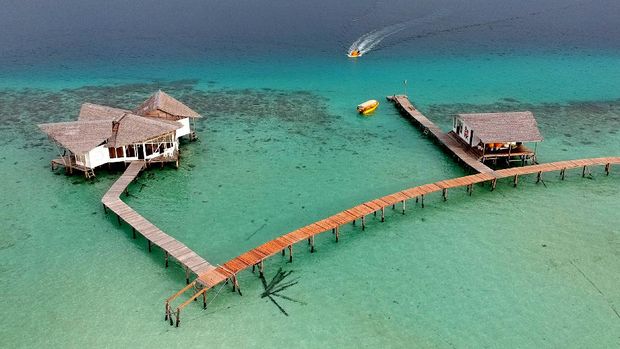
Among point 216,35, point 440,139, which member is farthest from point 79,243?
point 216,35

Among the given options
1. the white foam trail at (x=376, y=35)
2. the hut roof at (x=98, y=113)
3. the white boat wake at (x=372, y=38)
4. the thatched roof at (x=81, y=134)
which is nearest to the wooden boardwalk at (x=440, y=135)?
the white boat wake at (x=372, y=38)

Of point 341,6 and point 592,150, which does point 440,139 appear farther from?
point 341,6

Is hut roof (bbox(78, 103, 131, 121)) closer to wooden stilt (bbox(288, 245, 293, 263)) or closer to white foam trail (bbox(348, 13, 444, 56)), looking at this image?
wooden stilt (bbox(288, 245, 293, 263))

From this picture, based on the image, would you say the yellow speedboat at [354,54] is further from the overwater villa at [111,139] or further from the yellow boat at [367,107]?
the overwater villa at [111,139]

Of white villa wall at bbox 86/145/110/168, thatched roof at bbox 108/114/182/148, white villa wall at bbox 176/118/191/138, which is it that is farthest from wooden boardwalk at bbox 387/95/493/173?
white villa wall at bbox 86/145/110/168

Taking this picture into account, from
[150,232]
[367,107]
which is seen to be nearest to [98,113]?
[150,232]

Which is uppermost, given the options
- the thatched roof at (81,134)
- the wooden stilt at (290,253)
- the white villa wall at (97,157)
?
the thatched roof at (81,134)
